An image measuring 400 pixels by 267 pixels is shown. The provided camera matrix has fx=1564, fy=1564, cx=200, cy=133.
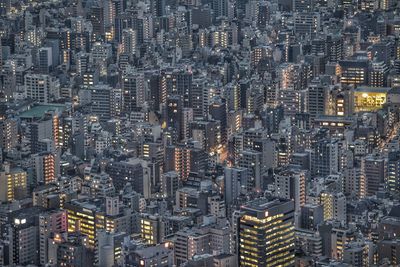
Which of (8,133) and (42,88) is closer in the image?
(8,133)

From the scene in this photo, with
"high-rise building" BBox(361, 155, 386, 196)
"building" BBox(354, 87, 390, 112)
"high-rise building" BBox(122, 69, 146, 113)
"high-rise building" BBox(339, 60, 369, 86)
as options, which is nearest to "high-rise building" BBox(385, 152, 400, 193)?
"high-rise building" BBox(361, 155, 386, 196)

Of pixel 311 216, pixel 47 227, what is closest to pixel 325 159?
pixel 311 216

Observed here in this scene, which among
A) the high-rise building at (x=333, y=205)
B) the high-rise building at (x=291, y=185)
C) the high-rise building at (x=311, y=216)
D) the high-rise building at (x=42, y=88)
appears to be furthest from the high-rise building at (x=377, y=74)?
the high-rise building at (x=311, y=216)

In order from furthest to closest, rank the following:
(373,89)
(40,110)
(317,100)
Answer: (373,89) < (40,110) < (317,100)

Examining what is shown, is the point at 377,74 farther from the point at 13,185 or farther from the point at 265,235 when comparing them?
the point at 265,235

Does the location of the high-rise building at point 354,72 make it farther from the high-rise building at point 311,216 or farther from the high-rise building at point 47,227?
the high-rise building at point 47,227

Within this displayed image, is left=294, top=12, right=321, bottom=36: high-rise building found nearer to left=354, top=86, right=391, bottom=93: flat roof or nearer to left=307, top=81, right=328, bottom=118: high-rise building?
left=354, top=86, right=391, bottom=93: flat roof

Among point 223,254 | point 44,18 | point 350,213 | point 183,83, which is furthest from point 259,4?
point 223,254

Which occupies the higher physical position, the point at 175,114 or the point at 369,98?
the point at 175,114

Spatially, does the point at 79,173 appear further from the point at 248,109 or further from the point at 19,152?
the point at 248,109
